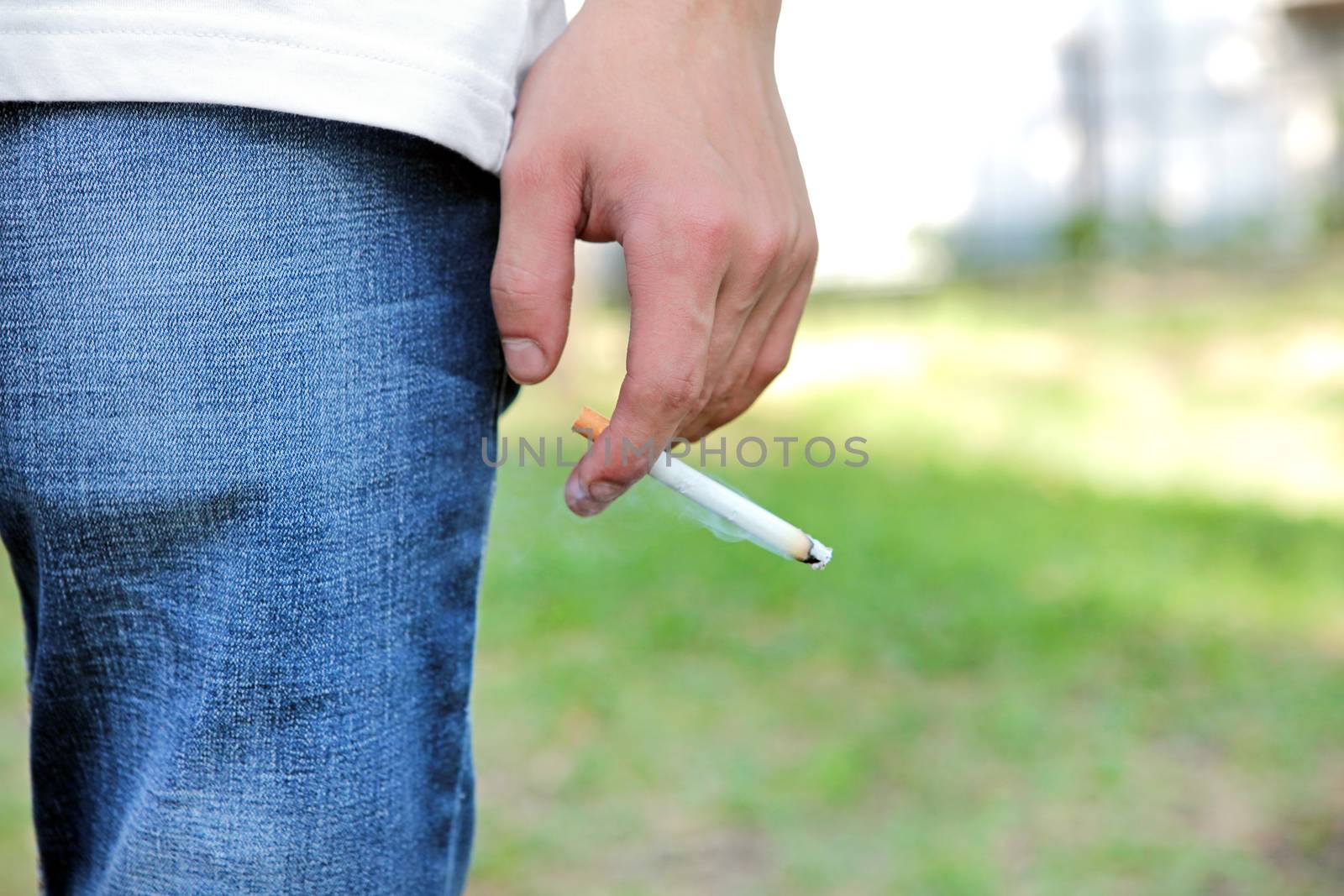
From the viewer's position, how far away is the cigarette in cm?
71

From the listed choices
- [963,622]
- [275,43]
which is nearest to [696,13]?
[275,43]

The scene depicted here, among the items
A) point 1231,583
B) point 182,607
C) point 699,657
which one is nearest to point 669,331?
point 182,607

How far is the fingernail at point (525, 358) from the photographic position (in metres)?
0.70

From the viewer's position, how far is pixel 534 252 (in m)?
0.67

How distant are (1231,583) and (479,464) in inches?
93.8

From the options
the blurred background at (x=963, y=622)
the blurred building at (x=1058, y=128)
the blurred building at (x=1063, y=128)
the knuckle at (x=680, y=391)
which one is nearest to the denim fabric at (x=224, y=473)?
the knuckle at (x=680, y=391)

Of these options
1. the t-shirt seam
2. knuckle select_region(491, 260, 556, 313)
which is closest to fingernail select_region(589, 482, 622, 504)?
knuckle select_region(491, 260, 556, 313)

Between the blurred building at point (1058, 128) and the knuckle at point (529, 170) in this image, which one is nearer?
the knuckle at point (529, 170)

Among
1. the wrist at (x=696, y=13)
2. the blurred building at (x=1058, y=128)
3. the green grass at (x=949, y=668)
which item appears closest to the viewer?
the wrist at (x=696, y=13)

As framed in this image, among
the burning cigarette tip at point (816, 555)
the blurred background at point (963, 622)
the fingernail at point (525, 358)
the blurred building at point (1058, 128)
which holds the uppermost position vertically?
the fingernail at point (525, 358)

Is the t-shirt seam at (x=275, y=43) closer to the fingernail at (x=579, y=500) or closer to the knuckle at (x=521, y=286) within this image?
the knuckle at (x=521, y=286)

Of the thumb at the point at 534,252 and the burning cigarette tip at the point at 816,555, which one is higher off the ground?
the thumb at the point at 534,252

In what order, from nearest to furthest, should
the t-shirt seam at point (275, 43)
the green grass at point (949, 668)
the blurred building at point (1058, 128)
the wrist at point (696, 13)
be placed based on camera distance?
the t-shirt seam at point (275, 43), the wrist at point (696, 13), the green grass at point (949, 668), the blurred building at point (1058, 128)

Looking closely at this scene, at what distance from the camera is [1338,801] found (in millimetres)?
1941
